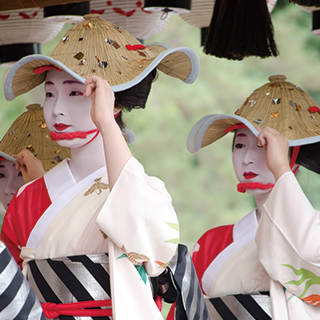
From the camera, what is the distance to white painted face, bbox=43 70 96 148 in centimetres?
123

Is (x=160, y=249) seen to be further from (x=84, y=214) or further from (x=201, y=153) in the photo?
(x=201, y=153)

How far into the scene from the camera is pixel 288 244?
4.44 feet

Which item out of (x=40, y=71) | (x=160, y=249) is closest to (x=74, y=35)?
(x=40, y=71)

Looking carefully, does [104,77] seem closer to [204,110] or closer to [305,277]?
[305,277]

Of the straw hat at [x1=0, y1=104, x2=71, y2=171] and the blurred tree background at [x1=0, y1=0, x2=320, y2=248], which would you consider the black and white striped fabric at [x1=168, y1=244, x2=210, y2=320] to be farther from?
the blurred tree background at [x1=0, y1=0, x2=320, y2=248]

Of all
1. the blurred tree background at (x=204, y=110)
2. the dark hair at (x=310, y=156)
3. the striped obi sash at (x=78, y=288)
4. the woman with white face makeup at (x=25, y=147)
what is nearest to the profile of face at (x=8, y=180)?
the woman with white face makeup at (x=25, y=147)

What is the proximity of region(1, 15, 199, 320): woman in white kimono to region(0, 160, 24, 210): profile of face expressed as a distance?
0.69 m

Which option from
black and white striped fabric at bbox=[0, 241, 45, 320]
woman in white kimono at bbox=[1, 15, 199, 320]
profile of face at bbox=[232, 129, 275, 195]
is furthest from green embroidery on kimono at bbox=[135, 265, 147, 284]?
profile of face at bbox=[232, 129, 275, 195]

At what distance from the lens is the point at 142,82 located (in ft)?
4.37

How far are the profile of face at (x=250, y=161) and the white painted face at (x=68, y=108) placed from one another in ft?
2.01

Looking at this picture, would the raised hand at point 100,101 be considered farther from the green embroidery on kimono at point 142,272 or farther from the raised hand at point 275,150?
the raised hand at point 275,150

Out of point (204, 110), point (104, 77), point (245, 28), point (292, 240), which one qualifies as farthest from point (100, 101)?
point (204, 110)

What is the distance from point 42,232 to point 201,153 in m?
3.09

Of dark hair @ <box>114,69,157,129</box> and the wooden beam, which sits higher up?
the wooden beam
